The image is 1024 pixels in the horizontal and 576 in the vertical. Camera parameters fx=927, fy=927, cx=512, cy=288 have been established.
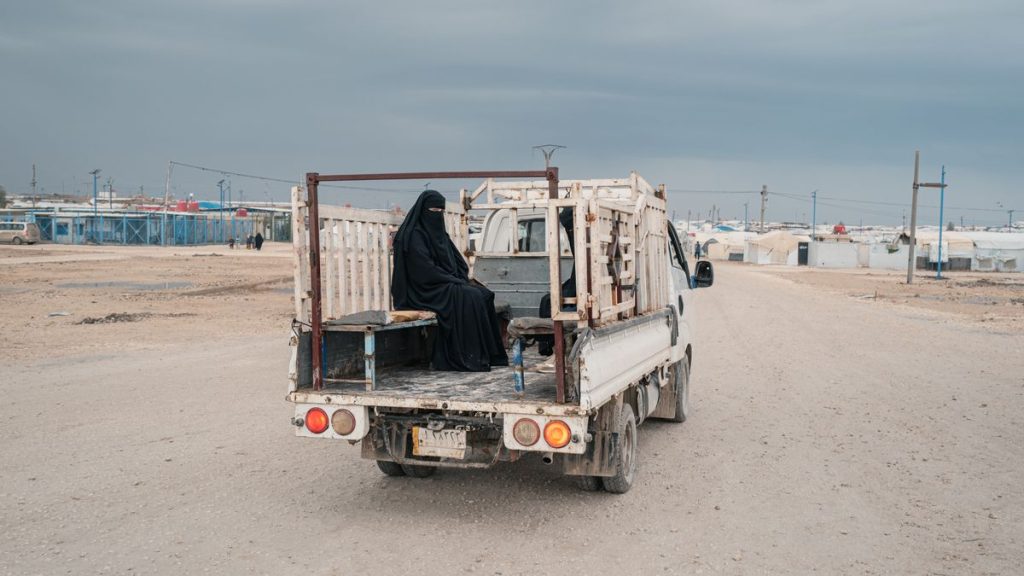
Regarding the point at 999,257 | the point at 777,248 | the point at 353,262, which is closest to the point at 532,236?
the point at 353,262

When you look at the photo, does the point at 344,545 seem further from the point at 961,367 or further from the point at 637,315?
the point at 961,367

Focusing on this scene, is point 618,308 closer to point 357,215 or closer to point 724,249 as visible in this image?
point 357,215

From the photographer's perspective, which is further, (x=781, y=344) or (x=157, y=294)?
(x=157, y=294)

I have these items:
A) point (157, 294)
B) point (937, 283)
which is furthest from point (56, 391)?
point (937, 283)

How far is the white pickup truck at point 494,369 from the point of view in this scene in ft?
17.3

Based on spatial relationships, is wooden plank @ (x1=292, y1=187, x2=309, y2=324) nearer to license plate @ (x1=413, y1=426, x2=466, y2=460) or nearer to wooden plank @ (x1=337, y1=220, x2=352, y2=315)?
wooden plank @ (x1=337, y1=220, x2=352, y2=315)

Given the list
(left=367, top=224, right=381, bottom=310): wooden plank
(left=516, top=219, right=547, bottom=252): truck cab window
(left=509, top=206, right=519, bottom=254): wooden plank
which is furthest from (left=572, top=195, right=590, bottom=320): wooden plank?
(left=516, top=219, right=547, bottom=252): truck cab window

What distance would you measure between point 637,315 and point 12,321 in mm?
13828

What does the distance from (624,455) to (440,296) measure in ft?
5.98

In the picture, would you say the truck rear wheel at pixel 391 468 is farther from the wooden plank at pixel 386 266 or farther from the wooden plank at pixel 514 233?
the wooden plank at pixel 514 233

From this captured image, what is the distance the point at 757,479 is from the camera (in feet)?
22.0

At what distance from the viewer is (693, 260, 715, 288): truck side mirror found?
9.14m

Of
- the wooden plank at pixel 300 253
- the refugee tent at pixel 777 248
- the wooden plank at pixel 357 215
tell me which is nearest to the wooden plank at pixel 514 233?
the wooden plank at pixel 357 215

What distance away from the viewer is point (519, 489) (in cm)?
647
